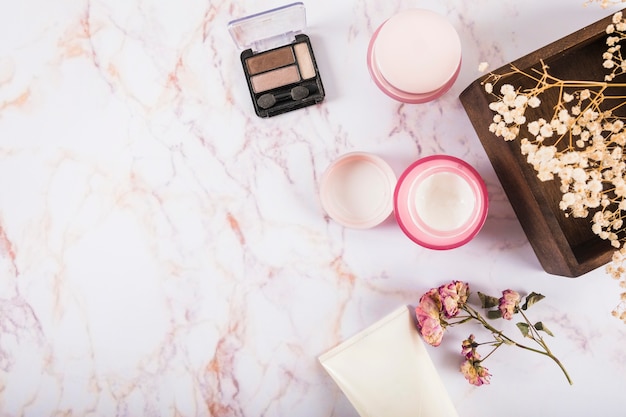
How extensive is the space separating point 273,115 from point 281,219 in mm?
166

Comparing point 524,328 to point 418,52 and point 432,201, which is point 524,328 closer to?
point 432,201

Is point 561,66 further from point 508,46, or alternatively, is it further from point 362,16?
point 362,16

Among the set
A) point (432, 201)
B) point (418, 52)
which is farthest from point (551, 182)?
point (418, 52)

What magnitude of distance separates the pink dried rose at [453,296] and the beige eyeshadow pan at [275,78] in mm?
393

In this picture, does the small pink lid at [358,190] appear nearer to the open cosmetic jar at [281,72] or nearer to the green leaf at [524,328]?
the open cosmetic jar at [281,72]

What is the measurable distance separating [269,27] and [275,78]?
0.26 ft


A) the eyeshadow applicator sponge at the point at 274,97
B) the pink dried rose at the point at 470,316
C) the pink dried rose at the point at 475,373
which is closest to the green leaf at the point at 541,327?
the pink dried rose at the point at 470,316

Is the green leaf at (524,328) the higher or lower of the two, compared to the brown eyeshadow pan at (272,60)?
lower

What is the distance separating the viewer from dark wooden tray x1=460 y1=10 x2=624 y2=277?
30.1 inches

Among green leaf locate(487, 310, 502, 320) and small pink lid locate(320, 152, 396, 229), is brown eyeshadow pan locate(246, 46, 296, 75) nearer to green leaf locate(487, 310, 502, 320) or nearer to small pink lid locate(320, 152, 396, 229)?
small pink lid locate(320, 152, 396, 229)

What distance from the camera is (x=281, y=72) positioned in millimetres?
896

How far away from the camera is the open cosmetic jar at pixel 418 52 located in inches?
33.4

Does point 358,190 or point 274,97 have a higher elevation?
point 274,97

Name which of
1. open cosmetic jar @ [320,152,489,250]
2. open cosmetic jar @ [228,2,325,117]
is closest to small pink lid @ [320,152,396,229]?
open cosmetic jar @ [320,152,489,250]
